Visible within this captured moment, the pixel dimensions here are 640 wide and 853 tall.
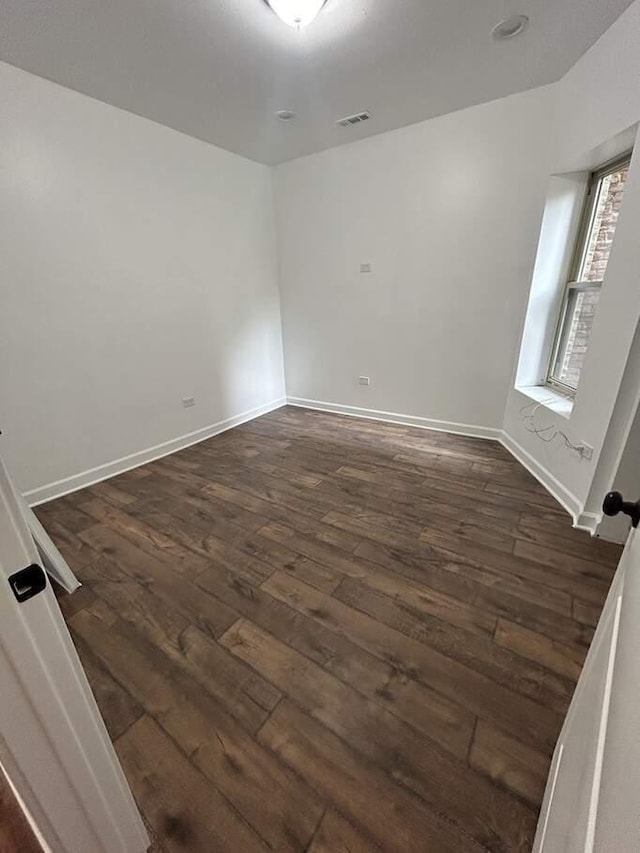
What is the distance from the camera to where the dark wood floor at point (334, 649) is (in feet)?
3.18

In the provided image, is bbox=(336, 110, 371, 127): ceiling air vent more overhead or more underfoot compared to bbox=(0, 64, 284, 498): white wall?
more overhead

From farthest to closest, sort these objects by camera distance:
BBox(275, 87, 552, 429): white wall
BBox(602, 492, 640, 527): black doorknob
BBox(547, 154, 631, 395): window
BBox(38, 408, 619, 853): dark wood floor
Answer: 1. BBox(275, 87, 552, 429): white wall
2. BBox(547, 154, 631, 395): window
3. BBox(38, 408, 619, 853): dark wood floor
4. BBox(602, 492, 640, 527): black doorknob

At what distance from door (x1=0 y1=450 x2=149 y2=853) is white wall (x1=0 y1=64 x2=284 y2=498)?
2386 millimetres

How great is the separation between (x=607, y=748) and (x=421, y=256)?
3.46m

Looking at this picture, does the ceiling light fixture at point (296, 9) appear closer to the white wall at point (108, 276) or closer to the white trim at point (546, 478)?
the white wall at point (108, 276)

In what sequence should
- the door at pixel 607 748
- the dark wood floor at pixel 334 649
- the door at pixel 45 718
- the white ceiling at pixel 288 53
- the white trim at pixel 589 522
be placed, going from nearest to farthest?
the door at pixel 607 748, the door at pixel 45 718, the dark wood floor at pixel 334 649, the white ceiling at pixel 288 53, the white trim at pixel 589 522

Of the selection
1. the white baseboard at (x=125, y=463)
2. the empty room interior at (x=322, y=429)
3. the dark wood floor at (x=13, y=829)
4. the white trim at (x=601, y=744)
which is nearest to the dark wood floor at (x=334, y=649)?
the empty room interior at (x=322, y=429)

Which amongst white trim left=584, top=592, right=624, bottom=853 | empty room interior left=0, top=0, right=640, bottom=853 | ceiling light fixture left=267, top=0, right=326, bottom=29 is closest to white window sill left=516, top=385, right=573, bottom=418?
empty room interior left=0, top=0, right=640, bottom=853

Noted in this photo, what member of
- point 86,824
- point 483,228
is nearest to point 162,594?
point 86,824

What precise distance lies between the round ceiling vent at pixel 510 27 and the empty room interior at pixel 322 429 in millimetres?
22

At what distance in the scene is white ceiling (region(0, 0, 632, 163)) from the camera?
1.72 meters

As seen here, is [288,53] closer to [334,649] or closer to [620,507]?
[620,507]

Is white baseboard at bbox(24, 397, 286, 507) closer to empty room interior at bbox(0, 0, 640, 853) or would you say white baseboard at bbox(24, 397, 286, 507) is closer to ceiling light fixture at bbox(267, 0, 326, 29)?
empty room interior at bbox(0, 0, 640, 853)

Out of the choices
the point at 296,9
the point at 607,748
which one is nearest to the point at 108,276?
the point at 296,9
